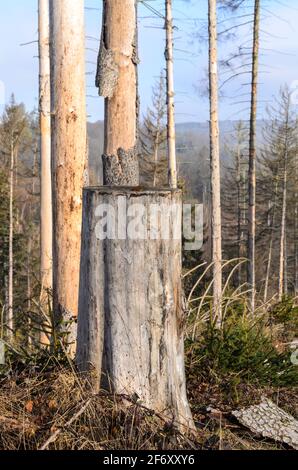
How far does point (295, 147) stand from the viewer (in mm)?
28703

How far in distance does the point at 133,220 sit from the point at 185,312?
0.62m

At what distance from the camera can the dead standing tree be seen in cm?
313

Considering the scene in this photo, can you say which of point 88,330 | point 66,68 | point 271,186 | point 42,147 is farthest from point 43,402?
point 271,186

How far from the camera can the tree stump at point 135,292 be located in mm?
3133

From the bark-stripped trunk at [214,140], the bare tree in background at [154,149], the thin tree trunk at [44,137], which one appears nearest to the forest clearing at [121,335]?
the thin tree trunk at [44,137]

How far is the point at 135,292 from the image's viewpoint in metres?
3.13

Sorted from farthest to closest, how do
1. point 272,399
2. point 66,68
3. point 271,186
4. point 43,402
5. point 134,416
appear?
point 271,186
point 66,68
point 272,399
point 43,402
point 134,416

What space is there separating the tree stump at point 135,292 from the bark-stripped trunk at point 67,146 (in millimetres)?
2063

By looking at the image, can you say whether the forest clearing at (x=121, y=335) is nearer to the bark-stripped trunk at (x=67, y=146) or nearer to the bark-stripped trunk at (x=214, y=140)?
the bark-stripped trunk at (x=67, y=146)

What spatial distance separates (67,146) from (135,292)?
257 centimetres

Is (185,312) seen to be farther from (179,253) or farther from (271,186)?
(271,186)

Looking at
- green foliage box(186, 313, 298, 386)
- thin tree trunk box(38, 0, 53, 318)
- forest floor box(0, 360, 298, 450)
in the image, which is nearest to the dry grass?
forest floor box(0, 360, 298, 450)

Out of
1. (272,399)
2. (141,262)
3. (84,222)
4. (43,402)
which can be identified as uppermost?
(84,222)

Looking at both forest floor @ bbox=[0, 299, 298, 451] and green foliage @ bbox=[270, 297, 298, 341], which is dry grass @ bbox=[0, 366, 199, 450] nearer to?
forest floor @ bbox=[0, 299, 298, 451]
